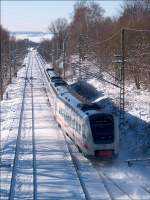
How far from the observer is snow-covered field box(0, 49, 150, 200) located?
19625 millimetres

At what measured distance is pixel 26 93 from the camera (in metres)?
57.6

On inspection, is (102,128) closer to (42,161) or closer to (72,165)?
(72,165)

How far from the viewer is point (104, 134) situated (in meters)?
23.1

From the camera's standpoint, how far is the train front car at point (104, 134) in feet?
75.4

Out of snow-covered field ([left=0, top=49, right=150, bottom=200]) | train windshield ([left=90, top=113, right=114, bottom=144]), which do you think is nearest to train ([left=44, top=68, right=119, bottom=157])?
train windshield ([left=90, top=113, right=114, bottom=144])

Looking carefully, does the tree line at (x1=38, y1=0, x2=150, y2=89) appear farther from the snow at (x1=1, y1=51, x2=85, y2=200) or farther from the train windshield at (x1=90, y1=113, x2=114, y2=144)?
the snow at (x1=1, y1=51, x2=85, y2=200)

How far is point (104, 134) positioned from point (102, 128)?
0.87 feet

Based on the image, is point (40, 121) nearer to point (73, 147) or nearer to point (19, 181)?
point (73, 147)

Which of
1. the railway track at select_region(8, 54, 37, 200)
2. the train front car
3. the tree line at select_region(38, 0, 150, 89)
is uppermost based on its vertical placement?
the tree line at select_region(38, 0, 150, 89)

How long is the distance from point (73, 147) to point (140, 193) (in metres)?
8.45

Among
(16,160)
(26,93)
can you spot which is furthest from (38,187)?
(26,93)

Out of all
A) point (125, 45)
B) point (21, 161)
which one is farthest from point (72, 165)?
point (125, 45)

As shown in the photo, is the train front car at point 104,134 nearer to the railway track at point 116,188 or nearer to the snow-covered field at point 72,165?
the snow-covered field at point 72,165

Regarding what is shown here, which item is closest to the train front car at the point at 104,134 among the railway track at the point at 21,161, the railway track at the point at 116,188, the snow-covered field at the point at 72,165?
the snow-covered field at the point at 72,165
